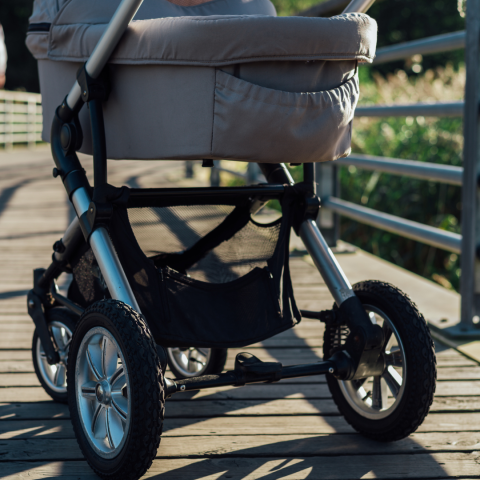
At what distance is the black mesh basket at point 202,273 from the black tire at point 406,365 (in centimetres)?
19

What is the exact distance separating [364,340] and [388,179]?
3067 mm

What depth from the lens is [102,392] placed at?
1.42m

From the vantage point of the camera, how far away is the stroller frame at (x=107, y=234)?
139cm

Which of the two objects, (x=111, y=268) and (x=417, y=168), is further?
(x=417, y=168)

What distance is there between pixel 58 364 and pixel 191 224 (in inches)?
19.6

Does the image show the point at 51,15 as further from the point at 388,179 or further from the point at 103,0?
the point at 388,179

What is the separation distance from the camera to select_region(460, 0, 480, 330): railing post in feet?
7.65

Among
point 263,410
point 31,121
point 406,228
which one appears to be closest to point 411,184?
point 406,228

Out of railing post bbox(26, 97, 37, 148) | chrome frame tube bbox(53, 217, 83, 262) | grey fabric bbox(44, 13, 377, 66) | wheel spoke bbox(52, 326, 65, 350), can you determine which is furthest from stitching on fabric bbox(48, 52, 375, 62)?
railing post bbox(26, 97, 37, 148)

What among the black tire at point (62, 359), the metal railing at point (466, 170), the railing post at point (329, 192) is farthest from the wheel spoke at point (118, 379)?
the railing post at point (329, 192)

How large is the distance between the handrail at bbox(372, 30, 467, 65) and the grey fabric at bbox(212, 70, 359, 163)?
1161 millimetres

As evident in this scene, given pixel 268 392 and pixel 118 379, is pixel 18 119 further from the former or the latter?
pixel 118 379

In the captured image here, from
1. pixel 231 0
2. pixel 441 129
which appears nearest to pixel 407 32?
pixel 441 129

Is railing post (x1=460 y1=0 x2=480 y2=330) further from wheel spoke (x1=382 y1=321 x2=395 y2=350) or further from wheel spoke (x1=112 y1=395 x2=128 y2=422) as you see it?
wheel spoke (x1=112 y1=395 x2=128 y2=422)
